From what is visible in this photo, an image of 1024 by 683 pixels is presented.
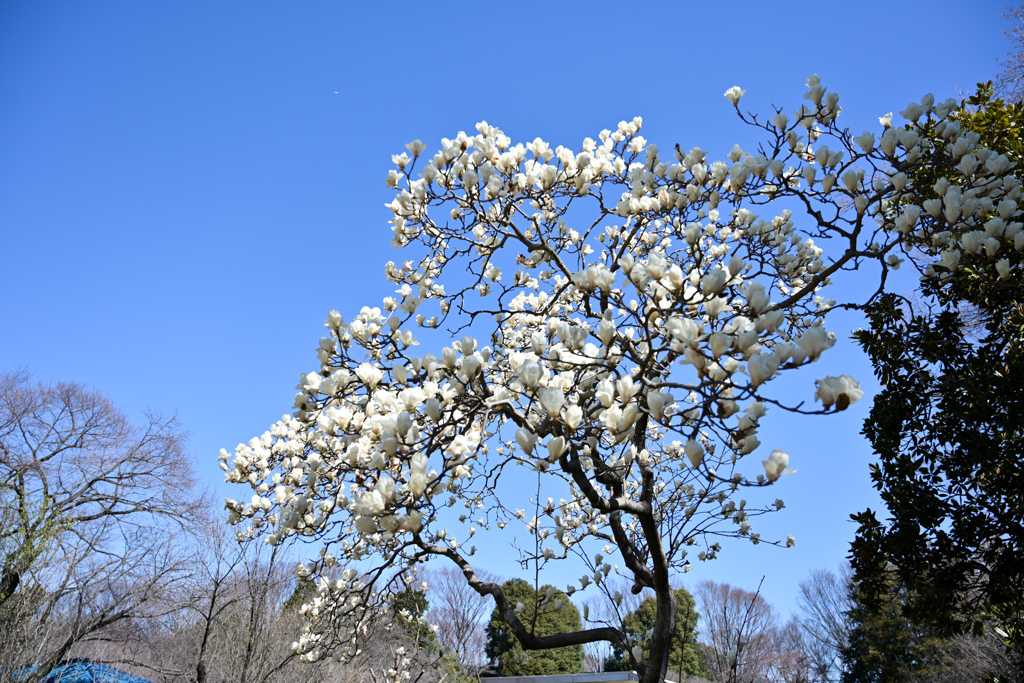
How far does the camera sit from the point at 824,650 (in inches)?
710

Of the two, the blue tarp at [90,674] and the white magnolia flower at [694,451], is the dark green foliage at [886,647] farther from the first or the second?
the blue tarp at [90,674]

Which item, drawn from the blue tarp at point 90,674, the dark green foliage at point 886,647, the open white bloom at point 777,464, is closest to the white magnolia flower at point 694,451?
the open white bloom at point 777,464

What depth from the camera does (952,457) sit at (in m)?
2.93

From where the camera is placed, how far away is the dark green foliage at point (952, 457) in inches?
107

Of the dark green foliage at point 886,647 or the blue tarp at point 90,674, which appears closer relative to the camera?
the blue tarp at point 90,674

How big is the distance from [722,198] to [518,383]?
1454mm

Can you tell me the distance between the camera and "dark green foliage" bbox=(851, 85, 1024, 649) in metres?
2.71

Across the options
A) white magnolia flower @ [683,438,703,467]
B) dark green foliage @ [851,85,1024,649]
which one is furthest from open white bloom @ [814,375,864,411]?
dark green foliage @ [851,85,1024,649]

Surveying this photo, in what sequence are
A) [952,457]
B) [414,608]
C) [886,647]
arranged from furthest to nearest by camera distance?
[886,647] < [414,608] < [952,457]

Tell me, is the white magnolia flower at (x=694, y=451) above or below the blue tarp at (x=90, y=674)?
above

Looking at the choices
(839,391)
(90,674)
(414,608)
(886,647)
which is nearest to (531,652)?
(886,647)

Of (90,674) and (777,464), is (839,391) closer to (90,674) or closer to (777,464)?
(777,464)

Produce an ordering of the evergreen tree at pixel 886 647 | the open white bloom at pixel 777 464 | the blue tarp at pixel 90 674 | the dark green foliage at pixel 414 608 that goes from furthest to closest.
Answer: the evergreen tree at pixel 886 647 < the blue tarp at pixel 90 674 < the dark green foliage at pixel 414 608 < the open white bloom at pixel 777 464

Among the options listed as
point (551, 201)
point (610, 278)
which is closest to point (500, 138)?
point (551, 201)
